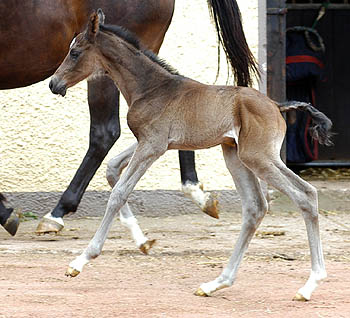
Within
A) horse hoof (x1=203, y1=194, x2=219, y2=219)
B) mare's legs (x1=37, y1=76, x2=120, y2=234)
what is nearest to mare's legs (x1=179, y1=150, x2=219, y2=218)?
horse hoof (x1=203, y1=194, x2=219, y2=219)

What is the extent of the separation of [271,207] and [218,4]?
7.65 feet

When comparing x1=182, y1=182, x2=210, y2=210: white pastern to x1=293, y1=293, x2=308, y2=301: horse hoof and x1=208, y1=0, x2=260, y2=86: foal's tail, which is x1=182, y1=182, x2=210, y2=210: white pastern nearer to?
x1=208, y1=0, x2=260, y2=86: foal's tail

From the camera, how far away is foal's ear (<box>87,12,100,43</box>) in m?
4.60

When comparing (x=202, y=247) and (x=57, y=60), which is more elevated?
(x=57, y=60)

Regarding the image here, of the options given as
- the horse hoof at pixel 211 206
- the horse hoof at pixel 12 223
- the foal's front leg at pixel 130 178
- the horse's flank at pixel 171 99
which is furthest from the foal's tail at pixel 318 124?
the horse hoof at pixel 12 223

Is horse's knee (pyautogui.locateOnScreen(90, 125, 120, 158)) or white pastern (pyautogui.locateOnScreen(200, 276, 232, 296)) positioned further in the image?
horse's knee (pyautogui.locateOnScreen(90, 125, 120, 158))

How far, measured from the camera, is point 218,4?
6223 millimetres

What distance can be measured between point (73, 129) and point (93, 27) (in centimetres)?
312

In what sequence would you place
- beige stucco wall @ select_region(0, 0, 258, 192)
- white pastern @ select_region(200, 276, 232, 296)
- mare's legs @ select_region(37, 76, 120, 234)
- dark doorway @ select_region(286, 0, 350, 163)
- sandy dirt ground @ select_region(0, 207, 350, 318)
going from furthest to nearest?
dark doorway @ select_region(286, 0, 350, 163) → beige stucco wall @ select_region(0, 0, 258, 192) → mare's legs @ select_region(37, 76, 120, 234) → white pastern @ select_region(200, 276, 232, 296) → sandy dirt ground @ select_region(0, 207, 350, 318)

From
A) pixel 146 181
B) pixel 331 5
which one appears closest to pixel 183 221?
pixel 146 181

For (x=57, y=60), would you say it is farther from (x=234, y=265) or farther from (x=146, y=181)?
(x=234, y=265)

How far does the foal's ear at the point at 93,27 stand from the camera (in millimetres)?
4602

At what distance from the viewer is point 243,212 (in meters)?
4.45

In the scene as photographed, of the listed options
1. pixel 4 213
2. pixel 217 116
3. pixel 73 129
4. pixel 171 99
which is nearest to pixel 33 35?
pixel 4 213
